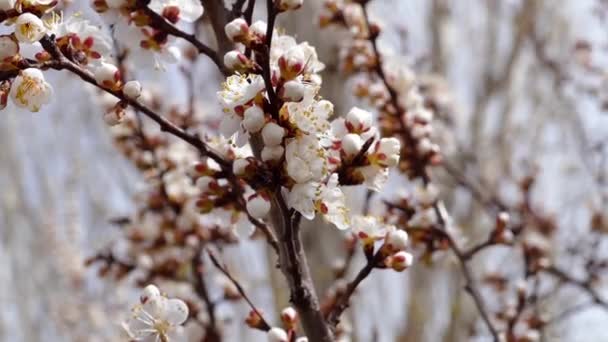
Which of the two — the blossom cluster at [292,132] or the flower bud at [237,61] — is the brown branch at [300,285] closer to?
the blossom cluster at [292,132]

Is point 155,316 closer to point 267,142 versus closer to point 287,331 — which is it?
point 287,331

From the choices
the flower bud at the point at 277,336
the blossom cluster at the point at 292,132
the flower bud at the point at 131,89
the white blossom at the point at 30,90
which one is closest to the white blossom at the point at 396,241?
the blossom cluster at the point at 292,132

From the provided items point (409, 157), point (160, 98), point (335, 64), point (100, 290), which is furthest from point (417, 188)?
point (100, 290)

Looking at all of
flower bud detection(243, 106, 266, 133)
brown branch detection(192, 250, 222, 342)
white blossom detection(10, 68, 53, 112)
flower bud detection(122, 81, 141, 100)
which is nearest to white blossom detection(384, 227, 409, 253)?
flower bud detection(243, 106, 266, 133)

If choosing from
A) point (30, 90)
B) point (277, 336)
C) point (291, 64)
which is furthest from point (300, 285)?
point (30, 90)

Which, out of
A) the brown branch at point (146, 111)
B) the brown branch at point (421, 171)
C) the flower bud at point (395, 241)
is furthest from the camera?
the brown branch at point (421, 171)

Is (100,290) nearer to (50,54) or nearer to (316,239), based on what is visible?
(316,239)
